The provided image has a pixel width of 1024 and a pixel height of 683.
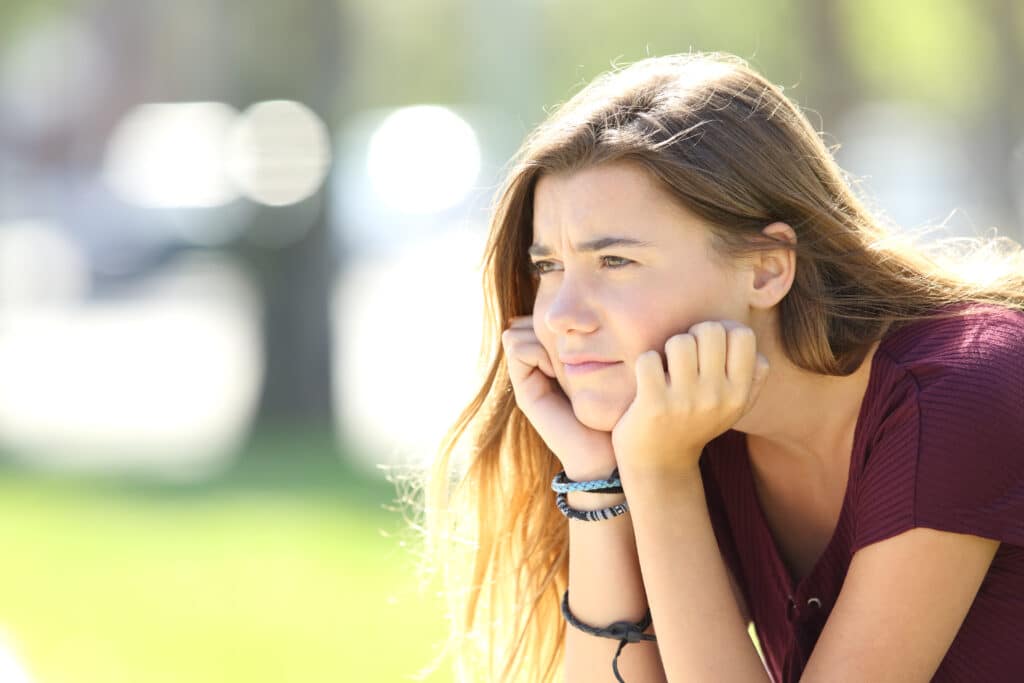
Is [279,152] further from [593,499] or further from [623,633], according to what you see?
[623,633]

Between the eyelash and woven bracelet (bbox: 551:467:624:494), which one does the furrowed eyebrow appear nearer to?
the eyelash

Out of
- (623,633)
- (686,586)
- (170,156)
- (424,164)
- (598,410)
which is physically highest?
(170,156)

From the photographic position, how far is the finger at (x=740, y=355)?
2584mm

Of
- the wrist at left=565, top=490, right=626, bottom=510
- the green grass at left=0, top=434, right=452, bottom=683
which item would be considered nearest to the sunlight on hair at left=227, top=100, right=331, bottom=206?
the green grass at left=0, top=434, right=452, bottom=683

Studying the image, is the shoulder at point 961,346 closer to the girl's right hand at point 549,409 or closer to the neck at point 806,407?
the neck at point 806,407

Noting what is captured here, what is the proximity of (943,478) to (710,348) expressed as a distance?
1.61ft

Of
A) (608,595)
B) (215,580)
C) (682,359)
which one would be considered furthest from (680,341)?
(215,580)

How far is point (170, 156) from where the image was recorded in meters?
19.1

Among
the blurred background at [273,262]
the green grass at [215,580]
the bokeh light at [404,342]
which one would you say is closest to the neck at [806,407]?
the blurred background at [273,262]

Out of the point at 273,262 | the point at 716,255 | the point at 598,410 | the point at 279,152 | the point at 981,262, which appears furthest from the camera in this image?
the point at 279,152

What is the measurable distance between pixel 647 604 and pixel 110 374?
10289 mm

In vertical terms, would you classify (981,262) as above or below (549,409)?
above

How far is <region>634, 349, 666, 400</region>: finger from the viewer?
2.58 meters

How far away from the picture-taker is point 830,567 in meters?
2.74
